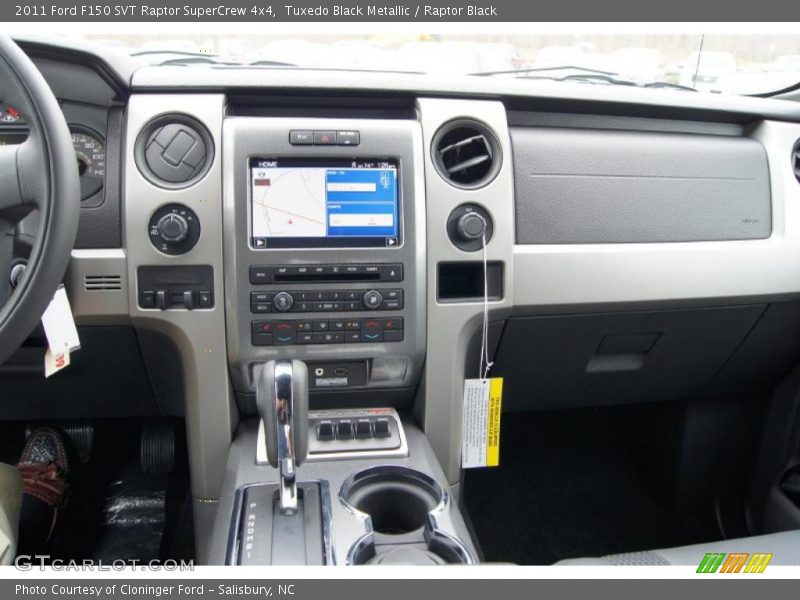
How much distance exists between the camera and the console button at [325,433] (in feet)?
3.69

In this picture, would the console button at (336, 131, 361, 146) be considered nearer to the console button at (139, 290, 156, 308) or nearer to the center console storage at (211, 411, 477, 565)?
the console button at (139, 290, 156, 308)

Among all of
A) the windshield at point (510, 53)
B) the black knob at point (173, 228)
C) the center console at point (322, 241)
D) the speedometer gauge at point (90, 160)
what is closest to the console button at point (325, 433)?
the center console at point (322, 241)

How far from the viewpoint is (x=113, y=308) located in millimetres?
1130

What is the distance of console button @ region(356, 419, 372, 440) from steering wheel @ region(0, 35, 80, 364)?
0.55 m

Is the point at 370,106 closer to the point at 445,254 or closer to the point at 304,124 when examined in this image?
the point at 304,124

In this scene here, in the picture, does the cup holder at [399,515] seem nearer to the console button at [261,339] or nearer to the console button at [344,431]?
the console button at [344,431]

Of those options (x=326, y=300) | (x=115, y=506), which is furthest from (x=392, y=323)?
(x=115, y=506)

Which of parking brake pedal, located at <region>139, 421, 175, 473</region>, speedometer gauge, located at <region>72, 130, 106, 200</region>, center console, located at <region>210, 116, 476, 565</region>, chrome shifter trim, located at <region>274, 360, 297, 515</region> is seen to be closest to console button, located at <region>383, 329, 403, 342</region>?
center console, located at <region>210, 116, 476, 565</region>

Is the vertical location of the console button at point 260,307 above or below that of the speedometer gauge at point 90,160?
below

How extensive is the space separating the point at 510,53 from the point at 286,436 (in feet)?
3.19

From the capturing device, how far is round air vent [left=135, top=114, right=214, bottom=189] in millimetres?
1125

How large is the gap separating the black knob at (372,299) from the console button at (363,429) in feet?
0.69

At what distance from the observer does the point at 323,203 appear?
3.71 feet

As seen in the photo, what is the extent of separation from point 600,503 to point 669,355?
0.61 metres
